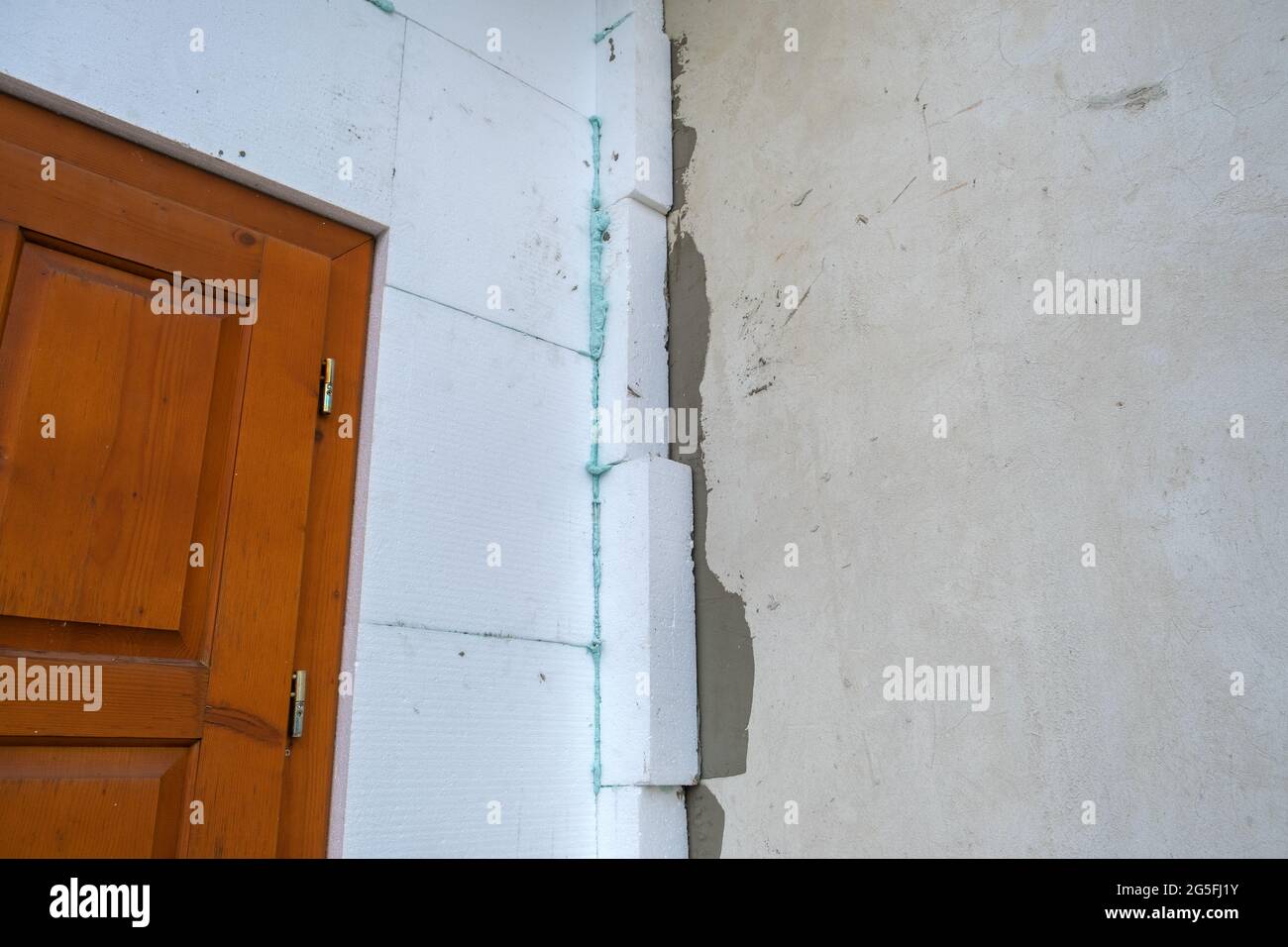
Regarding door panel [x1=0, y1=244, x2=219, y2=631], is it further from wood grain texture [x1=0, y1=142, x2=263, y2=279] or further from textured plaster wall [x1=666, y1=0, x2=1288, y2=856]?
textured plaster wall [x1=666, y1=0, x2=1288, y2=856]

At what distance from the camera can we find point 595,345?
98.3 inches

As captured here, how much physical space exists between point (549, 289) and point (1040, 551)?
1.33 m

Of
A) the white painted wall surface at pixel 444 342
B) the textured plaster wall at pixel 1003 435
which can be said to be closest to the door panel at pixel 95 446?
the white painted wall surface at pixel 444 342

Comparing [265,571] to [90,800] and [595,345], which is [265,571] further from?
[595,345]

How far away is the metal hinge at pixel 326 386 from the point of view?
78.4 inches

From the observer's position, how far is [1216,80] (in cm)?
167

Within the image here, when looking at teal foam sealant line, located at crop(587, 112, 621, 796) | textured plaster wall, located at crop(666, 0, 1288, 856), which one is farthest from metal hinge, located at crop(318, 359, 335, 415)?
textured plaster wall, located at crop(666, 0, 1288, 856)

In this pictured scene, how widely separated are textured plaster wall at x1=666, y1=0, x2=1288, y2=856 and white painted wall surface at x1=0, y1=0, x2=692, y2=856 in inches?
11.7

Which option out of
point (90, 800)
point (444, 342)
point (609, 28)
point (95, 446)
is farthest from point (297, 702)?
point (609, 28)

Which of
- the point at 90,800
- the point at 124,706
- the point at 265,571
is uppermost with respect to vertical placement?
the point at 265,571

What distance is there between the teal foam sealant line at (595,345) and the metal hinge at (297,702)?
68cm

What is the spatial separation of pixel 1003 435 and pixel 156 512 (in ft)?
5.00

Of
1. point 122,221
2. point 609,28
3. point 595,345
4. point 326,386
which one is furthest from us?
point 609,28

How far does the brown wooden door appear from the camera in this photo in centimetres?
157
